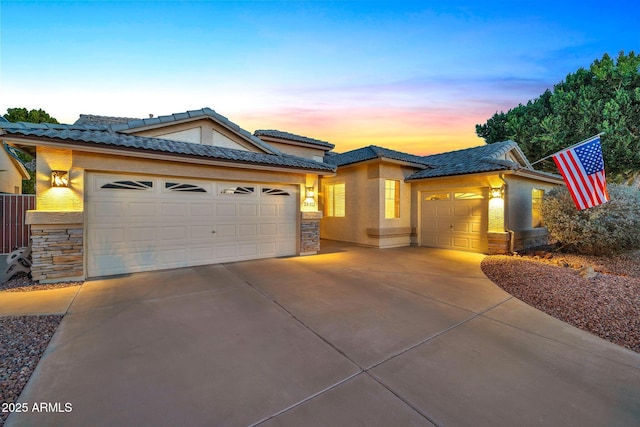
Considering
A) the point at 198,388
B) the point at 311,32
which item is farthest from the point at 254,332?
the point at 311,32

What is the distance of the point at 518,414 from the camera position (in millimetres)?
2117

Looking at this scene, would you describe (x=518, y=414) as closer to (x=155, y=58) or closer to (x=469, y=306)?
(x=469, y=306)

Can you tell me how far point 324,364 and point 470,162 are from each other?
35.0 feet

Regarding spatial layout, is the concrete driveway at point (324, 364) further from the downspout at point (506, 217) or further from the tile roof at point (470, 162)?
the tile roof at point (470, 162)

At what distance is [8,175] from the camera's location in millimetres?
14133

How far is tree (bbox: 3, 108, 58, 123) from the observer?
63.8 feet

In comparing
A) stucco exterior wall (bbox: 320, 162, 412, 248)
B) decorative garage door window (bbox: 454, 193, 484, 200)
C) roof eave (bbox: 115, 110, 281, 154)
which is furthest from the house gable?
decorative garage door window (bbox: 454, 193, 484, 200)

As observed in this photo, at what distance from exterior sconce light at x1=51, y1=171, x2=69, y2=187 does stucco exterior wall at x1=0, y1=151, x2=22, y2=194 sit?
11.2 meters

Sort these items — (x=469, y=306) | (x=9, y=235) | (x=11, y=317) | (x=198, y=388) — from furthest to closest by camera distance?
(x=9, y=235), (x=469, y=306), (x=11, y=317), (x=198, y=388)

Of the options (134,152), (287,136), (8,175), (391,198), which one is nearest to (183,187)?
(134,152)

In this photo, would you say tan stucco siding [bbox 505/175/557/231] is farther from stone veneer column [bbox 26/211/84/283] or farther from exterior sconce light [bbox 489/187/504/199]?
stone veneer column [bbox 26/211/84/283]

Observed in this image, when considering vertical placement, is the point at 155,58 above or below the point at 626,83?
below

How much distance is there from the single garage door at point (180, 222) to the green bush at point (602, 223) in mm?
8828

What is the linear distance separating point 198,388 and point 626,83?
23.4 m
